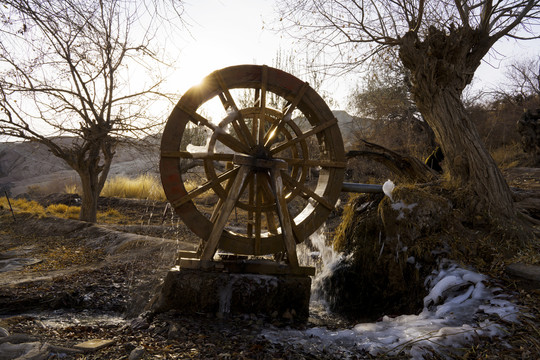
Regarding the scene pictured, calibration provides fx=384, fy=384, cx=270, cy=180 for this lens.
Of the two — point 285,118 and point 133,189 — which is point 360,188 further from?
point 133,189

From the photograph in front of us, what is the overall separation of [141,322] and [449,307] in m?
2.74

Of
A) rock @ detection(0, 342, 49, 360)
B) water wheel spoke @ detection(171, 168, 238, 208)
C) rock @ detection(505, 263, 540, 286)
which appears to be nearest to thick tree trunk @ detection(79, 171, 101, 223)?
water wheel spoke @ detection(171, 168, 238, 208)

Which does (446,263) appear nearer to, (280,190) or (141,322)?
(280,190)

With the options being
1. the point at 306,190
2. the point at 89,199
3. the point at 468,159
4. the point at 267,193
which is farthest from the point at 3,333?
the point at 89,199

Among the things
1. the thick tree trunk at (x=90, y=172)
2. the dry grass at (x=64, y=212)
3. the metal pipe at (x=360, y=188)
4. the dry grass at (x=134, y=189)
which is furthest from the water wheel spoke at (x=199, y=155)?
the dry grass at (x=134, y=189)

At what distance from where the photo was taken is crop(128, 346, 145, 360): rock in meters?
2.64

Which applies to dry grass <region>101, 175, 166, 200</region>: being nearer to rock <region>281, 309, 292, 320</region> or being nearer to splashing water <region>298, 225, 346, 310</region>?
splashing water <region>298, 225, 346, 310</region>

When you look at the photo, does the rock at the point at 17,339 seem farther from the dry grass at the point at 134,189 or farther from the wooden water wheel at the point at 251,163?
the dry grass at the point at 134,189

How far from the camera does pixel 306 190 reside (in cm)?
459

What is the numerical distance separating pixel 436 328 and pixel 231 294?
184 centimetres

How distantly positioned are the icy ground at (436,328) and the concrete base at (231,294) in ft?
1.22

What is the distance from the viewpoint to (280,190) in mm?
4113

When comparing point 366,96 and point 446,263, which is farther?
point 366,96

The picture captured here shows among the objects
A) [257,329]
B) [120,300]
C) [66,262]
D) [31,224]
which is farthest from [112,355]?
[31,224]
